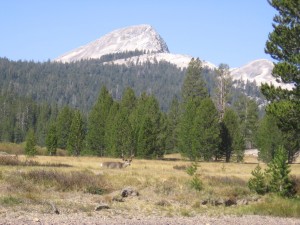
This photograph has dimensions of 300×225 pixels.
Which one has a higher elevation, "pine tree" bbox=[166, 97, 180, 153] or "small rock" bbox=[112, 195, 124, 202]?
"pine tree" bbox=[166, 97, 180, 153]

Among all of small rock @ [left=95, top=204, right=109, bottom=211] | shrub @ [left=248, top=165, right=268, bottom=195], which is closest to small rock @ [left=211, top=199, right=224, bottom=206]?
shrub @ [left=248, top=165, right=268, bottom=195]

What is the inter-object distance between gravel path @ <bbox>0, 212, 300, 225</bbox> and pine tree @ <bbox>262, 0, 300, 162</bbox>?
6.59 metres

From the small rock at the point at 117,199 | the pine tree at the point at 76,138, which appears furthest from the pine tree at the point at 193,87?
the small rock at the point at 117,199

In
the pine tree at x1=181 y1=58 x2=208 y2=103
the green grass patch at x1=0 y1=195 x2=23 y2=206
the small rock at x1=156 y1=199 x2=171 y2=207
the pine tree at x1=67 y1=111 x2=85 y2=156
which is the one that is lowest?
the small rock at x1=156 y1=199 x2=171 y2=207

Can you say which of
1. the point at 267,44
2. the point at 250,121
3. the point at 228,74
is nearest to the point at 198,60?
the point at 228,74

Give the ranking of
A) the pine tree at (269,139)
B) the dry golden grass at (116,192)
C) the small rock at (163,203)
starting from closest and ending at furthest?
the dry golden grass at (116,192), the small rock at (163,203), the pine tree at (269,139)

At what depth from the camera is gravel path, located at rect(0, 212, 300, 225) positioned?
15422mm

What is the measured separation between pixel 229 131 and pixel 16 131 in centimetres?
8273

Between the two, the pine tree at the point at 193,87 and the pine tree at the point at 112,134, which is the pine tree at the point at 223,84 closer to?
the pine tree at the point at 193,87

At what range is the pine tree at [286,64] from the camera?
973 inches

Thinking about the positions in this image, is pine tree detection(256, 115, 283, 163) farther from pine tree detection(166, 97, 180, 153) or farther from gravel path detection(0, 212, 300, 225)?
gravel path detection(0, 212, 300, 225)

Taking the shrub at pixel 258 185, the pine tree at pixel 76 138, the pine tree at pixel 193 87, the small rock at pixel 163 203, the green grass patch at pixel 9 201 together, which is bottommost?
the small rock at pixel 163 203

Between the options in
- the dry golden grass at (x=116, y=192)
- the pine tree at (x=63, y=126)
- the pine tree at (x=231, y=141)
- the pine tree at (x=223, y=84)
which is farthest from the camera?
the pine tree at (x=223, y=84)

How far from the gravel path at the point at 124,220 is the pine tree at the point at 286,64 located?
659 cm
